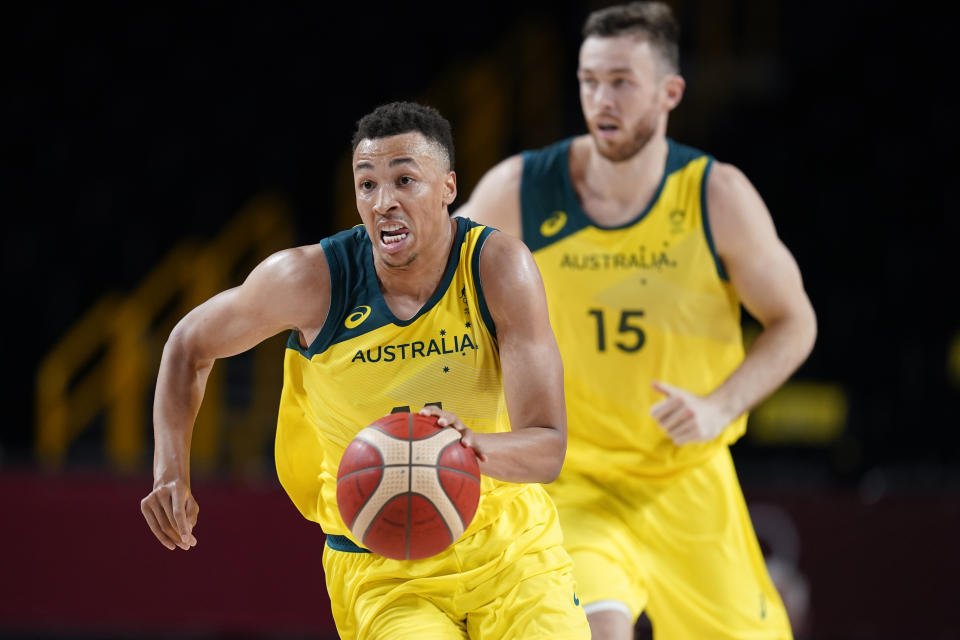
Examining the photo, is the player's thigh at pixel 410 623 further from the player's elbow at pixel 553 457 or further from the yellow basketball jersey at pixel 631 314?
the yellow basketball jersey at pixel 631 314

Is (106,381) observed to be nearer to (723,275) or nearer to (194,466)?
(194,466)

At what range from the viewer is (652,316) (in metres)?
4.59

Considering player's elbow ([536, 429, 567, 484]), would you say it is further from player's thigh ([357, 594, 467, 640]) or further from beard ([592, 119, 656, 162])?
beard ([592, 119, 656, 162])

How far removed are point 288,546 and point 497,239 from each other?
13.9 ft

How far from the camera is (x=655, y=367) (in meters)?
4.61

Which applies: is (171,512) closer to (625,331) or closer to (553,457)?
(553,457)

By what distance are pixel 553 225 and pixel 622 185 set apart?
30 cm

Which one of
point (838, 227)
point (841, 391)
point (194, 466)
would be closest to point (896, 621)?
point (841, 391)

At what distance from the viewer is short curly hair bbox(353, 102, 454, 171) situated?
3.49 m

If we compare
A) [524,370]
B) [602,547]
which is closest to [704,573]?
[602,547]

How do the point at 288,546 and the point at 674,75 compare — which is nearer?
the point at 674,75

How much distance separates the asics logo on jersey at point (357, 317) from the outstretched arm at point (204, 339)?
7 centimetres

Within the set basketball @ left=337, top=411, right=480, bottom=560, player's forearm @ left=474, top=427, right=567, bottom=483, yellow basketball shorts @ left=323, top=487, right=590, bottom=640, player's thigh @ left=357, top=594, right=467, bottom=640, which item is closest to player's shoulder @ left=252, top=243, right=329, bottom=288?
basketball @ left=337, top=411, right=480, bottom=560

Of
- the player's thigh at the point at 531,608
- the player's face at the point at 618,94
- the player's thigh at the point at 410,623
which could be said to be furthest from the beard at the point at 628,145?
the player's thigh at the point at 410,623
